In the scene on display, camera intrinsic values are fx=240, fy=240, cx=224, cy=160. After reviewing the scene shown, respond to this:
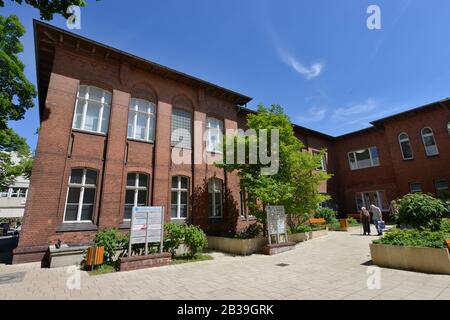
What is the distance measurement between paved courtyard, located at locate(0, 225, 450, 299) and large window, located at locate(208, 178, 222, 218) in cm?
562

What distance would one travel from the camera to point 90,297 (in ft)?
18.4

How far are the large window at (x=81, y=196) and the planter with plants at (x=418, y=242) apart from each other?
1171cm

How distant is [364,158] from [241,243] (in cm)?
1886

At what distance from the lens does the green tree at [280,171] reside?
12188mm

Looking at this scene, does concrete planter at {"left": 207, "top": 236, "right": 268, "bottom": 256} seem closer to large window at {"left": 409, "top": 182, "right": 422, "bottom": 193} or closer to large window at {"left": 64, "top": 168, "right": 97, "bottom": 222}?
large window at {"left": 64, "top": 168, "right": 97, "bottom": 222}

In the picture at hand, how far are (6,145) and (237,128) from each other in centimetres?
1860

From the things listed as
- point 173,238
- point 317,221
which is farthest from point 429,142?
point 173,238

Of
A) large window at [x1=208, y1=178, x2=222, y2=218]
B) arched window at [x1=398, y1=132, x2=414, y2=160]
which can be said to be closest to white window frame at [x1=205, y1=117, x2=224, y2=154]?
large window at [x1=208, y1=178, x2=222, y2=218]

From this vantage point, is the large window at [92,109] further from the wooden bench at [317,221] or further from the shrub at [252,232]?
the wooden bench at [317,221]

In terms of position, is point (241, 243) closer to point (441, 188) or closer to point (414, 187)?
point (414, 187)

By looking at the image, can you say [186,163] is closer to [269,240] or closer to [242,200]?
[242,200]

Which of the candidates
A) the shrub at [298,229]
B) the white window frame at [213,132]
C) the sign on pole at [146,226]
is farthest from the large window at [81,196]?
the shrub at [298,229]

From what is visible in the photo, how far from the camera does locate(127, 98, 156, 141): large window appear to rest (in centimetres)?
1337
